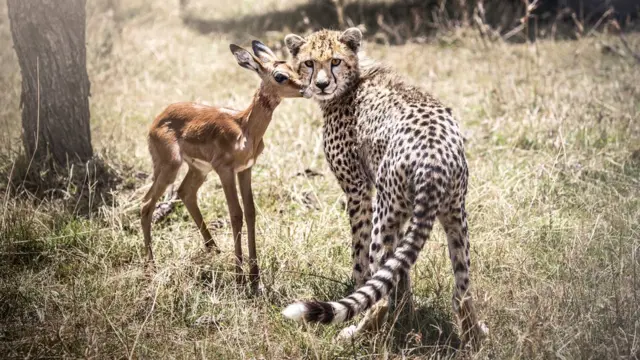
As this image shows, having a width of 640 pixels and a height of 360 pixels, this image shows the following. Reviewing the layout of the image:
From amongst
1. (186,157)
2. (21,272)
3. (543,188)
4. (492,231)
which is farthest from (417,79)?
(21,272)

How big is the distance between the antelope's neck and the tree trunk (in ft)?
6.60

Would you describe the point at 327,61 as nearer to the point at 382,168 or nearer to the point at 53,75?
the point at 382,168

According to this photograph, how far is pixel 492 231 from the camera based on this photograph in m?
4.99

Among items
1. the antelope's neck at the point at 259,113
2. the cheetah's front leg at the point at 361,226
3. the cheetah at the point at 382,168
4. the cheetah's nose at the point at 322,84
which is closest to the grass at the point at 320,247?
the cheetah's front leg at the point at 361,226

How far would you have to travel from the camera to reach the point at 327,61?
4555 mm

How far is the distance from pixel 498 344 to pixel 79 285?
7.85 feet

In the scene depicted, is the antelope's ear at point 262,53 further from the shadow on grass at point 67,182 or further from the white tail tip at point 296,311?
the white tail tip at point 296,311

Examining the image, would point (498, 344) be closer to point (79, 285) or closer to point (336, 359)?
point (336, 359)

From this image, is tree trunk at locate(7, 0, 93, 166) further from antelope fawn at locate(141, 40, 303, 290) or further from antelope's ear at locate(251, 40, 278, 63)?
antelope's ear at locate(251, 40, 278, 63)

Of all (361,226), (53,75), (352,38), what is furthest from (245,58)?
(53,75)

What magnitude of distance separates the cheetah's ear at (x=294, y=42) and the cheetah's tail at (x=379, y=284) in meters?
1.62

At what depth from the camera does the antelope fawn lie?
438cm

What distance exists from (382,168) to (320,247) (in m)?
1.13

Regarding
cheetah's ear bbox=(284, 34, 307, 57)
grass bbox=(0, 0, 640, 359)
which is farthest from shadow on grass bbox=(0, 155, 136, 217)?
→ cheetah's ear bbox=(284, 34, 307, 57)
